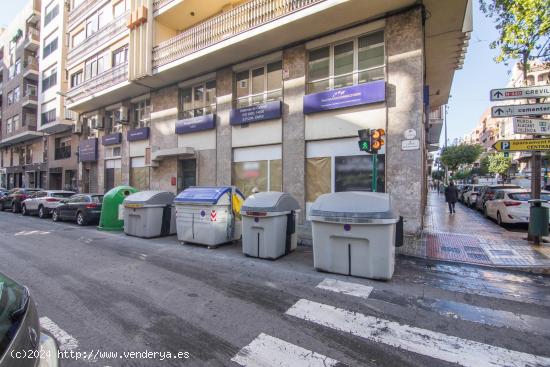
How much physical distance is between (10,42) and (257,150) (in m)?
37.8

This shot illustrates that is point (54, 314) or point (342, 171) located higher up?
point (342, 171)

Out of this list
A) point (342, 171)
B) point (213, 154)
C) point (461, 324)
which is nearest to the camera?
point (461, 324)

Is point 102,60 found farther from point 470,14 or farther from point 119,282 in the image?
point 470,14

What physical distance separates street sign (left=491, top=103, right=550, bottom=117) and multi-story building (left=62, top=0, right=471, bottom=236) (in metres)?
1.87

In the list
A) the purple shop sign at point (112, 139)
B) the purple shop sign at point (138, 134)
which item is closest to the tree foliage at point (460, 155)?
the purple shop sign at point (138, 134)

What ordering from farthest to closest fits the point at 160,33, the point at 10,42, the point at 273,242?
1. the point at 10,42
2. the point at 160,33
3. the point at 273,242

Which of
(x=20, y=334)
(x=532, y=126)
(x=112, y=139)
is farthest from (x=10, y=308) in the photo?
(x=112, y=139)

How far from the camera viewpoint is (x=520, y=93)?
288 inches

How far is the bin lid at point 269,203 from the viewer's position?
6.55m

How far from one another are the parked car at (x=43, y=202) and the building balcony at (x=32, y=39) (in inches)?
829

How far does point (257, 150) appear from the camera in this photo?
1201 centimetres

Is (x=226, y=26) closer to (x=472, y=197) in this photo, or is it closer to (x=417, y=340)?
(x=417, y=340)

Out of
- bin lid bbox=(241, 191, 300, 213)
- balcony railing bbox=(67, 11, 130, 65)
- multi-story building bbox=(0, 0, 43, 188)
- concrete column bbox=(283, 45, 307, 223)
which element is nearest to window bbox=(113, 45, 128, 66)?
balcony railing bbox=(67, 11, 130, 65)

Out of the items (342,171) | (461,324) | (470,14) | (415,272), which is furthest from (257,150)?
(461,324)
